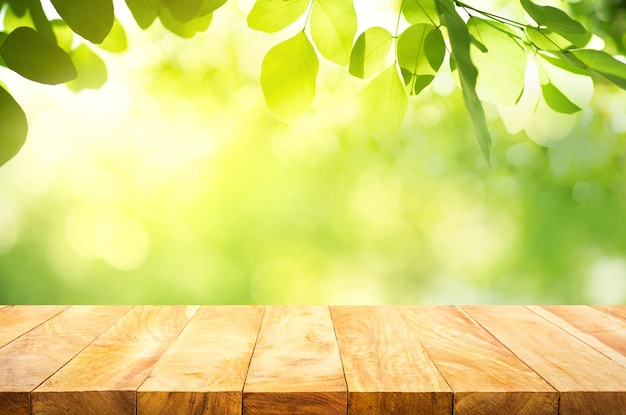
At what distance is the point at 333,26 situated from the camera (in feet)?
1.35

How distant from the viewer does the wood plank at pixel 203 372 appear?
94 centimetres

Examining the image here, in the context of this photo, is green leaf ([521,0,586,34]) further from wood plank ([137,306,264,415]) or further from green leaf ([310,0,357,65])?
wood plank ([137,306,264,415])

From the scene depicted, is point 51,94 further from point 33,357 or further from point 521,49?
point 521,49

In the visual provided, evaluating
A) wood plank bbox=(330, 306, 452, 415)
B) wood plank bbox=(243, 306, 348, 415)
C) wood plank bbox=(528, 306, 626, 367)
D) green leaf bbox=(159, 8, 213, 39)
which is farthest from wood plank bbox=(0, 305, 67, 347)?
wood plank bbox=(528, 306, 626, 367)

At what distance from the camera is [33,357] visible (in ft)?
3.69

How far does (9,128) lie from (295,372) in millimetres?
770

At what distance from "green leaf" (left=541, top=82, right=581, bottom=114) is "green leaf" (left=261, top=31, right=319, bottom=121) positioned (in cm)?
18

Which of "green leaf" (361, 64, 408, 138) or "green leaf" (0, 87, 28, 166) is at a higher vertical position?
"green leaf" (361, 64, 408, 138)

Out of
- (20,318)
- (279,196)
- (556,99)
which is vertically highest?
(556,99)

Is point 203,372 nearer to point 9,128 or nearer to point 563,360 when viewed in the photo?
point 563,360

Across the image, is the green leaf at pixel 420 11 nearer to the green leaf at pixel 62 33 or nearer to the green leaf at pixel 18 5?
the green leaf at pixel 18 5

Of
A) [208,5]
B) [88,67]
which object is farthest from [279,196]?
[208,5]

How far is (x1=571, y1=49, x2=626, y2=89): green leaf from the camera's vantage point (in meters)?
0.33

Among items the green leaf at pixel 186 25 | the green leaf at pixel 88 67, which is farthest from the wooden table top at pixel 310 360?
the green leaf at pixel 186 25
